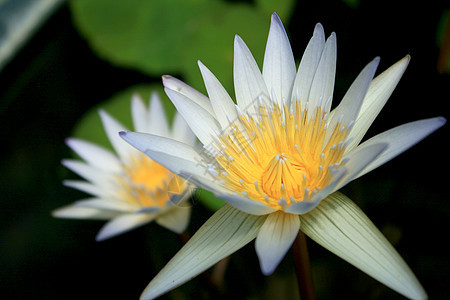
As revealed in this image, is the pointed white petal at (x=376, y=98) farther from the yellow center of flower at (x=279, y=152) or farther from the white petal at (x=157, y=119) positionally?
the white petal at (x=157, y=119)

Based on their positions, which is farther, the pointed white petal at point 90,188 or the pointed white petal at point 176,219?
the pointed white petal at point 90,188

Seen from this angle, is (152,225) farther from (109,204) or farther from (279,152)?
(279,152)

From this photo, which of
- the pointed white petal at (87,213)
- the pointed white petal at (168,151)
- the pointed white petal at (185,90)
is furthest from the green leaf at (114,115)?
the pointed white petal at (168,151)

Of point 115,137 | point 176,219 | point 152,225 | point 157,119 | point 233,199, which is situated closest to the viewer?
point 233,199

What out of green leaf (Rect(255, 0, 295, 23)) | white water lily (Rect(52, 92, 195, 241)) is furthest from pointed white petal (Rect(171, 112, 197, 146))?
green leaf (Rect(255, 0, 295, 23))

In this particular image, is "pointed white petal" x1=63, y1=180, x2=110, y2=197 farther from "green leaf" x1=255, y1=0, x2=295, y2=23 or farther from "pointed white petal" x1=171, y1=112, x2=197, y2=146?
"green leaf" x1=255, y1=0, x2=295, y2=23

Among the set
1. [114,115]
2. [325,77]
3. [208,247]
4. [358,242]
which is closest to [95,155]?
[114,115]
